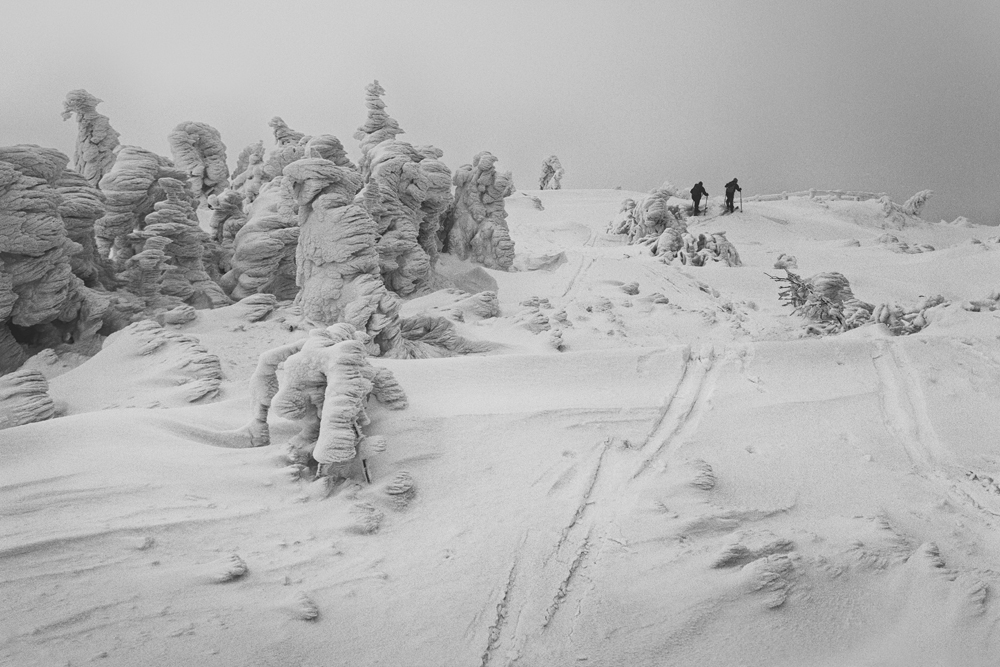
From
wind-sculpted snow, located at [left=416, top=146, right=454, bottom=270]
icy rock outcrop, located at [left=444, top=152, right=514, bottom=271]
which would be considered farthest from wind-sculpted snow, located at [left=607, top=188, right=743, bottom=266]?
wind-sculpted snow, located at [left=416, top=146, right=454, bottom=270]

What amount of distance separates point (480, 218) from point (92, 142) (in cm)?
924

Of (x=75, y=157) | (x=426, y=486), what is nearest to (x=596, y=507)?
(x=426, y=486)

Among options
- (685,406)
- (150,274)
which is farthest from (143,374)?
(685,406)

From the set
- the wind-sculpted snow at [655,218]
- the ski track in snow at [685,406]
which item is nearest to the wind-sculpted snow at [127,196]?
the ski track in snow at [685,406]

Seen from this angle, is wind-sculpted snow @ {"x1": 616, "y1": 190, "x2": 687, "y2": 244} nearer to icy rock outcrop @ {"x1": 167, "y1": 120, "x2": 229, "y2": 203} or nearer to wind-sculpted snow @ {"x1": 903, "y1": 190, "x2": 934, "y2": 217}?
wind-sculpted snow @ {"x1": 903, "y1": 190, "x2": 934, "y2": 217}

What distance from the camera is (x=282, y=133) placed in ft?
44.3

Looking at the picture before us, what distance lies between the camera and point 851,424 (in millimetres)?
4758

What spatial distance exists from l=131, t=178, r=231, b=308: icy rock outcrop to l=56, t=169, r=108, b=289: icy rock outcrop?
27.6 inches

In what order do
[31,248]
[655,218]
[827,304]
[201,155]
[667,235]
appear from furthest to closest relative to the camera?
[201,155]
[655,218]
[667,235]
[827,304]
[31,248]

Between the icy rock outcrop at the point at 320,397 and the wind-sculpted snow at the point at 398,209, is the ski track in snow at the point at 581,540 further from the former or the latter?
the wind-sculpted snow at the point at 398,209

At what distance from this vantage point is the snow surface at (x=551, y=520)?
264 cm

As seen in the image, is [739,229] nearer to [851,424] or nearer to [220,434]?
[851,424]

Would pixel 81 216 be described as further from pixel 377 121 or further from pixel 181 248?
pixel 377 121

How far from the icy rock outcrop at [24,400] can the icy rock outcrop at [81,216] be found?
3.32 m
